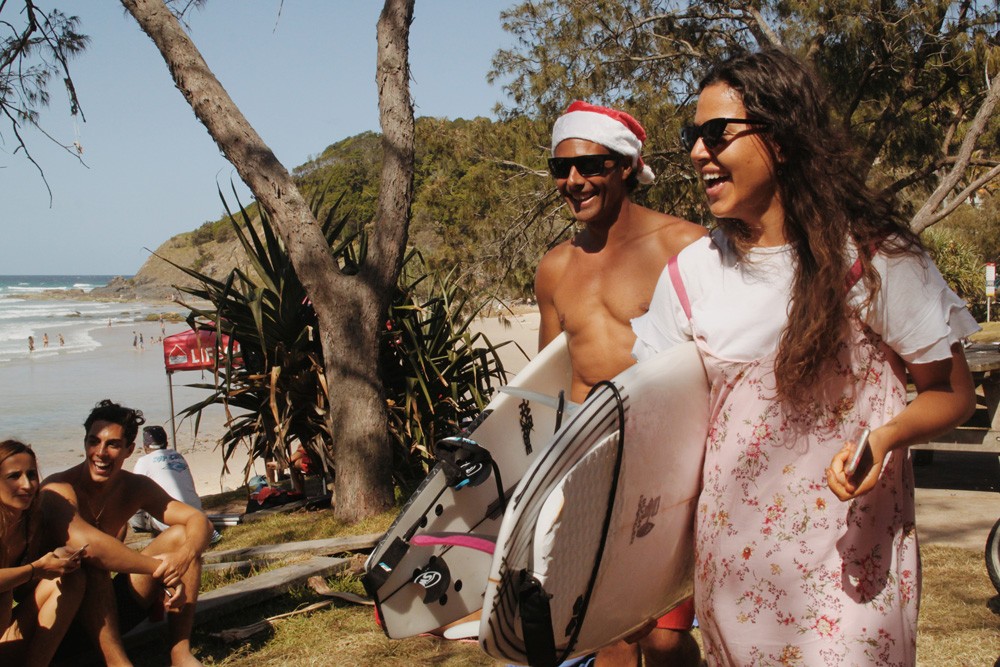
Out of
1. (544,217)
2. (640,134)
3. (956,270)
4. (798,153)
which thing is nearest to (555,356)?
(640,134)

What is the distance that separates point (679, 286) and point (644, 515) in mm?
483

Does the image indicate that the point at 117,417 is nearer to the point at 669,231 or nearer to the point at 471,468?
the point at 471,468

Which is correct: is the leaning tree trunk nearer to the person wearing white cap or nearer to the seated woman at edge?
the seated woman at edge

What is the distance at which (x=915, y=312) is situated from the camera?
1.66 meters

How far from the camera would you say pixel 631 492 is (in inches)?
74.4

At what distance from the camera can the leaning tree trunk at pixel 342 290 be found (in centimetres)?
627

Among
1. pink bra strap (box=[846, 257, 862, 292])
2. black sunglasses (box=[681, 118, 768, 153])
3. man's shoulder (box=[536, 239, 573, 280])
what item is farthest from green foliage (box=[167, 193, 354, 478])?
pink bra strap (box=[846, 257, 862, 292])

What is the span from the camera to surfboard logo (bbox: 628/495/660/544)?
190 cm

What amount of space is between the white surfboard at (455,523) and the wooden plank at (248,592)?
217cm

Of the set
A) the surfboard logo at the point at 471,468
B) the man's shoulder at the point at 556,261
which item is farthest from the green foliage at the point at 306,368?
the surfboard logo at the point at 471,468

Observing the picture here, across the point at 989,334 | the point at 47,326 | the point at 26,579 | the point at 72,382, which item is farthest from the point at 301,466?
the point at 47,326

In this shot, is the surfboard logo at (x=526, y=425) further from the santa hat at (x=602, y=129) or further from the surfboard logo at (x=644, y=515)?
the santa hat at (x=602, y=129)

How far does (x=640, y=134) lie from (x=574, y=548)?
5.05 feet

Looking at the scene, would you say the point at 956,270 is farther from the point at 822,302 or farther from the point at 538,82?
the point at 822,302
